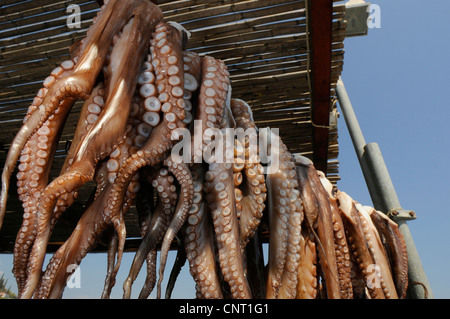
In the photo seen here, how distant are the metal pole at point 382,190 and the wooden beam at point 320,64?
2.92ft

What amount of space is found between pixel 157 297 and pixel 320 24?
1158mm

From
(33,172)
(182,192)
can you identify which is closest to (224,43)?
(182,192)

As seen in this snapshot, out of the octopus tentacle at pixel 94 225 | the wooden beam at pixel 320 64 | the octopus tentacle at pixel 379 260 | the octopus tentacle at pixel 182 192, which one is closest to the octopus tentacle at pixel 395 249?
the octopus tentacle at pixel 379 260

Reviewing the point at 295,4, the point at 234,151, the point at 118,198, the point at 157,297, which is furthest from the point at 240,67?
the point at 157,297

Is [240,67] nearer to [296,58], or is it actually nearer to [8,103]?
[296,58]

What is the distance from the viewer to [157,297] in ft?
2.73

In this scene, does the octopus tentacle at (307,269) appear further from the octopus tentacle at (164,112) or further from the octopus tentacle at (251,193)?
the octopus tentacle at (164,112)

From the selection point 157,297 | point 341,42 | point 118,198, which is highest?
point 341,42

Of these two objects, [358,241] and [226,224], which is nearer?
[226,224]

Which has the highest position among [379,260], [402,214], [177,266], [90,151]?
[90,151]

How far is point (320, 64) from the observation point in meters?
1.59

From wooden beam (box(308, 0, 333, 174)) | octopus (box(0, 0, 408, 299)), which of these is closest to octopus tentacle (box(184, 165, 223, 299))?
octopus (box(0, 0, 408, 299))

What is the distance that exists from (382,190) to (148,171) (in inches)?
97.8

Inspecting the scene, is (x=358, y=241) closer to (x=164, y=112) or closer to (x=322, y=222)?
(x=322, y=222)
